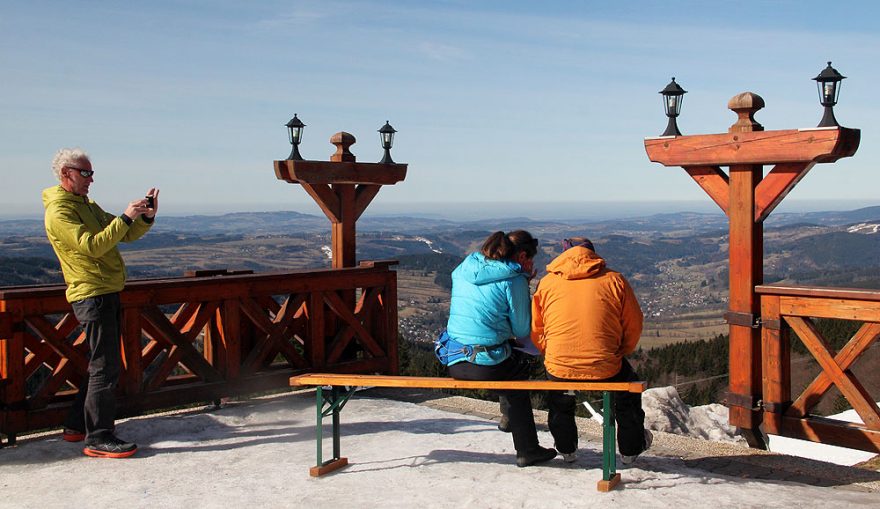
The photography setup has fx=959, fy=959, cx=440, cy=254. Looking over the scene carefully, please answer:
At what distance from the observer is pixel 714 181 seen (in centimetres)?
717

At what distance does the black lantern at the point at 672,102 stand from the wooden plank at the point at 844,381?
1755mm

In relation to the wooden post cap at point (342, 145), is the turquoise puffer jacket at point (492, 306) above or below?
below

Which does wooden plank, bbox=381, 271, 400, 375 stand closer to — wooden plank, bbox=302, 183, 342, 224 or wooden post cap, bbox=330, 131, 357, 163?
wooden plank, bbox=302, 183, 342, 224

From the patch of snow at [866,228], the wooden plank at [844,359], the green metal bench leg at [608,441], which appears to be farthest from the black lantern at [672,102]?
the patch of snow at [866,228]

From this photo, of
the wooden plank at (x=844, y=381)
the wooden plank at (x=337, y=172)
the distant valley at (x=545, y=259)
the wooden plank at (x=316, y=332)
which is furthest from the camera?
the distant valley at (x=545, y=259)

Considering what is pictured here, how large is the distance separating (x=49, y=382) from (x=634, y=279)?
12109cm

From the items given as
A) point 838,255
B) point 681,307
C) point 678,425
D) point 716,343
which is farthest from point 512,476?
point 838,255

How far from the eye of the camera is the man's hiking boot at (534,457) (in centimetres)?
521

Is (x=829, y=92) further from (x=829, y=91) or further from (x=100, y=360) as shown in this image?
(x=100, y=360)

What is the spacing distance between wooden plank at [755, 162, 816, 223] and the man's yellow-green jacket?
424cm

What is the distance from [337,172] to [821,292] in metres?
3.87

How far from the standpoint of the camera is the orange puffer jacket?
4875mm

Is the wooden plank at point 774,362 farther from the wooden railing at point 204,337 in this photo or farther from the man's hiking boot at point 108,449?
the man's hiking boot at point 108,449

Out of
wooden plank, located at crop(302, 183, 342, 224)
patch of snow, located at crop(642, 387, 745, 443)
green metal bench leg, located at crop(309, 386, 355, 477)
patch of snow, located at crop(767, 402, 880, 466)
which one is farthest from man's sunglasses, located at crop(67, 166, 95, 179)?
patch of snow, located at crop(767, 402, 880, 466)
